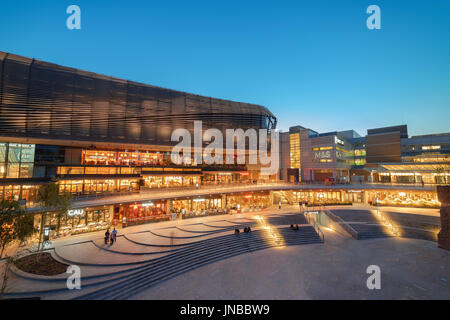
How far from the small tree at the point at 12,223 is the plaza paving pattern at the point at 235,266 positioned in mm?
2031

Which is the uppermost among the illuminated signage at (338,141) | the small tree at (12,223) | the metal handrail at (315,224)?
the illuminated signage at (338,141)

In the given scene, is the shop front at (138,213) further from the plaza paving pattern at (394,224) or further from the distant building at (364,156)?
the distant building at (364,156)

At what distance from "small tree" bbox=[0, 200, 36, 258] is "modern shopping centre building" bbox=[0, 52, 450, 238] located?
5854 mm

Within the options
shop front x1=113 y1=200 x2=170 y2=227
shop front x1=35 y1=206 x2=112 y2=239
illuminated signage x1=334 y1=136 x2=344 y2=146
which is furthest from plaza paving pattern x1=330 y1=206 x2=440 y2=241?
shop front x1=35 y1=206 x2=112 y2=239

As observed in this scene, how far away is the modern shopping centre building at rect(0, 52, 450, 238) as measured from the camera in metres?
24.3

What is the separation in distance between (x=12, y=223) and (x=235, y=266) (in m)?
13.3

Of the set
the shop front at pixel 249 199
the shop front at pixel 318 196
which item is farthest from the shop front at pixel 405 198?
the shop front at pixel 249 199

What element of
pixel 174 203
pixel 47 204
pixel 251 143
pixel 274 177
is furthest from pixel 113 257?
pixel 274 177

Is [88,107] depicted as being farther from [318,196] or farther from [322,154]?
[322,154]

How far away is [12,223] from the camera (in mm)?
10398

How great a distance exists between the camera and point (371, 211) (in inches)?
965

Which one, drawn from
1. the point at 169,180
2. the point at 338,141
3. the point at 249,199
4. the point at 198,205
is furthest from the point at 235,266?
the point at 338,141

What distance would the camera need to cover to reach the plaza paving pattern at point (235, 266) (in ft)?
30.6

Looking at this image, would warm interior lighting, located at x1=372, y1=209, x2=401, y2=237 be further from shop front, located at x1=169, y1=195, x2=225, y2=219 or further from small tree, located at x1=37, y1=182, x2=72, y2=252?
small tree, located at x1=37, y1=182, x2=72, y2=252
